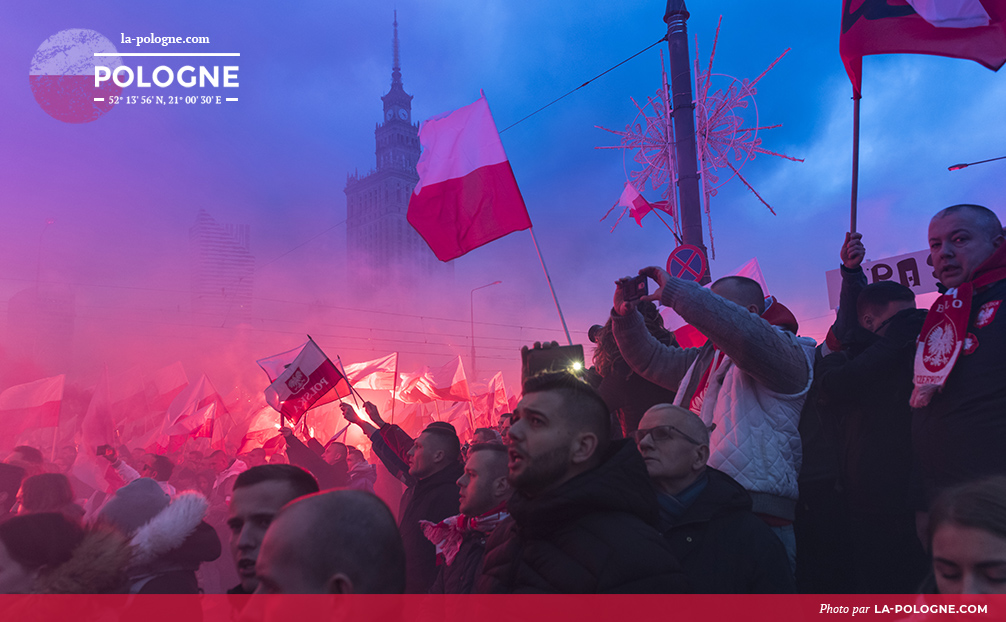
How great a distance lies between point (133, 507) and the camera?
333cm

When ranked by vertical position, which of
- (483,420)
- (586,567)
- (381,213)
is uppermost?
(381,213)

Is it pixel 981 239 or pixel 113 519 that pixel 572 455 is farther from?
pixel 113 519

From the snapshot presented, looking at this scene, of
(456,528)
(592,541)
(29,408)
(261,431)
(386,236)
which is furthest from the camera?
(386,236)

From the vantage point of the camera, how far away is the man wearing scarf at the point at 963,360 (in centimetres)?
262

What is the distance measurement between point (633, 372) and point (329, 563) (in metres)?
2.79

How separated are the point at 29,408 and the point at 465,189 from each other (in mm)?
9238

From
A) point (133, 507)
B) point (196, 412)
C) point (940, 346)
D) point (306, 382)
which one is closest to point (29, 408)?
point (196, 412)

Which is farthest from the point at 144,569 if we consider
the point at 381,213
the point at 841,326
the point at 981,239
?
the point at 381,213

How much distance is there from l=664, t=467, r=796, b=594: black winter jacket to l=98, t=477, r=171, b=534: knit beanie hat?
2591mm

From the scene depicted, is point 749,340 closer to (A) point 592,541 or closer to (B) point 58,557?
(A) point 592,541

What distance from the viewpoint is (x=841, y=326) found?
3643mm

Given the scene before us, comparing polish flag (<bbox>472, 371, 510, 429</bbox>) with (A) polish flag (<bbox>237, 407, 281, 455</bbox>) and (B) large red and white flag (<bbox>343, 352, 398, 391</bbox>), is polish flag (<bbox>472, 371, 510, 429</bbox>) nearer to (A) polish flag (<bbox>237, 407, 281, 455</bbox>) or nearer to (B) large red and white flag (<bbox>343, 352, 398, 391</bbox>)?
(B) large red and white flag (<bbox>343, 352, 398, 391</bbox>)

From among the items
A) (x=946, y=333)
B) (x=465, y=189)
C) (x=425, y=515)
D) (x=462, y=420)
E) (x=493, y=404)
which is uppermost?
(x=465, y=189)

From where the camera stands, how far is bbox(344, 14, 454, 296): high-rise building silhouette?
108 meters
